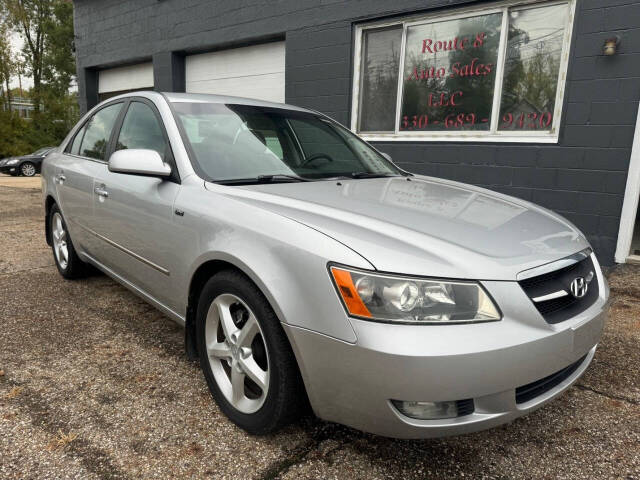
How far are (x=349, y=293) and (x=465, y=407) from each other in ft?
1.82

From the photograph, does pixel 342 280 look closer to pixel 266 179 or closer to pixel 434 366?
pixel 434 366

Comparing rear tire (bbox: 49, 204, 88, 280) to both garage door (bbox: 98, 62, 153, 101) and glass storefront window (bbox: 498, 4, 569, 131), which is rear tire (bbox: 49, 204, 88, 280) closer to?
glass storefront window (bbox: 498, 4, 569, 131)

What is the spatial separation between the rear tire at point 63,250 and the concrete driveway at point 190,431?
95 cm

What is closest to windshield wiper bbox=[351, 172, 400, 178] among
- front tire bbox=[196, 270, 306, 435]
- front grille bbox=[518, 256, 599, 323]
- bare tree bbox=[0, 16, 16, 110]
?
front tire bbox=[196, 270, 306, 435]

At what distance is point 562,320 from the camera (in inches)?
70.1

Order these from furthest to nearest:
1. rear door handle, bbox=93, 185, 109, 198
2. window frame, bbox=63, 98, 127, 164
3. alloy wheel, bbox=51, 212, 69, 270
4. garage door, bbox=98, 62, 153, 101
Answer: garage door, bbox=98, 62, 153, 101 < alloy wheel, bbox=51, 212, 69, 270 < window frame, bbox=63, 98, 127, 164 < rear door handle, bbox=93, 185, 109, 198

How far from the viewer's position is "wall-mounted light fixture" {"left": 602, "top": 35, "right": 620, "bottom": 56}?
15.8ft

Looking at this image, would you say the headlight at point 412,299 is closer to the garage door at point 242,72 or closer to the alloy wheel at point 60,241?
the alloy wheel at point 60,241

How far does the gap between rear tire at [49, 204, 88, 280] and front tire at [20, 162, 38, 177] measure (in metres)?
16.8

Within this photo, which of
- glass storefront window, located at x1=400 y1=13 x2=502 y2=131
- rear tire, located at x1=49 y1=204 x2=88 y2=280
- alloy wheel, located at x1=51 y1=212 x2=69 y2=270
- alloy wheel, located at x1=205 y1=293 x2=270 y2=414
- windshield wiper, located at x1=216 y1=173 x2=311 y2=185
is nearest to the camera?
alloy wheel, located at x1=205 y1=293 x2=270 y2=414

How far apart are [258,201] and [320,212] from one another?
31 cm

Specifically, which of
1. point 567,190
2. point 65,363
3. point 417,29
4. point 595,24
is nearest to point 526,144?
point 567,190

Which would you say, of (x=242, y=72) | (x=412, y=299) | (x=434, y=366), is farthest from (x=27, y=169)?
(x=434, y=366)

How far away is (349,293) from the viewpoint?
161 cm
